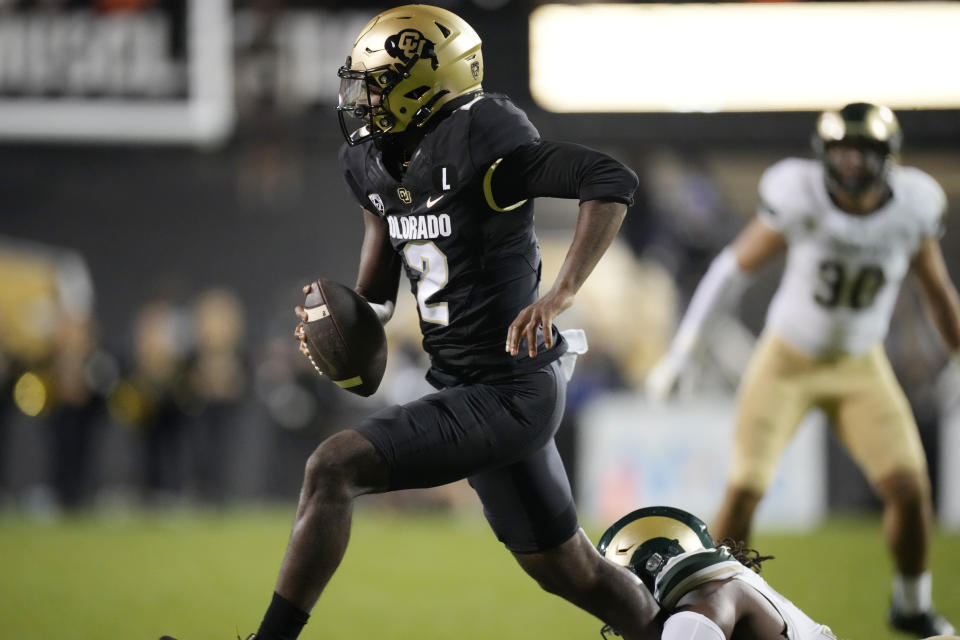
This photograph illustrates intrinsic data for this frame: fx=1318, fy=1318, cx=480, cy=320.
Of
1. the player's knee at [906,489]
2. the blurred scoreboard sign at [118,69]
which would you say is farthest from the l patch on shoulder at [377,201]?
the blurred scoreboard sign at [118,69]

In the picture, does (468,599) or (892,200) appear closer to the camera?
(892,200)

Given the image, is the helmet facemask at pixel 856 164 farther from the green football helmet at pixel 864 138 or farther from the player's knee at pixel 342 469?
the player's knee at pixel 342 469

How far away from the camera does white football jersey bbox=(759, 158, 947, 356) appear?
4.84 metres

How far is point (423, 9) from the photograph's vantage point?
3514mm

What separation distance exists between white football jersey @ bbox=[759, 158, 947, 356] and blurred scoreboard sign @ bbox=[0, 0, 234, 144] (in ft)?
18.6

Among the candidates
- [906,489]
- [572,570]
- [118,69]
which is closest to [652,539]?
[572,570]

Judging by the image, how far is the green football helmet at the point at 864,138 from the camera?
15.3 ft

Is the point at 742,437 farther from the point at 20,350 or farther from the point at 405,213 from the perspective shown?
the point at 20,350

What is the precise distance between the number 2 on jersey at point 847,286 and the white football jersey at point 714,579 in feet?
6.53

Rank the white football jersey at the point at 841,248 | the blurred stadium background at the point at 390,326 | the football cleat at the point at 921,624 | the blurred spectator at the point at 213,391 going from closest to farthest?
the football cleat at the point at 921,624, the white football jersey at the point at 841,248, the blurred stadium background at the point at 390,326, the blurred spectator at the point at 213,391

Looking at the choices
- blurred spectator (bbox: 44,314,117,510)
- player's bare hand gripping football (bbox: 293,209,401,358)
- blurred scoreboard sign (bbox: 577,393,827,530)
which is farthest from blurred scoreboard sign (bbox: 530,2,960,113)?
player's bare hand gripping football (bbox: 293,209,401,358)

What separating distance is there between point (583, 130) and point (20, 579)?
488 centimetres

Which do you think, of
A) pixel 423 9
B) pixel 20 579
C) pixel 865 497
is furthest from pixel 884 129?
pixel 865 497

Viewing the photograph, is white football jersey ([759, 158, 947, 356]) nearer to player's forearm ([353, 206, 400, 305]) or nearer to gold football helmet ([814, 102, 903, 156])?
gold football helmet ([814, 102, 903, 156])
